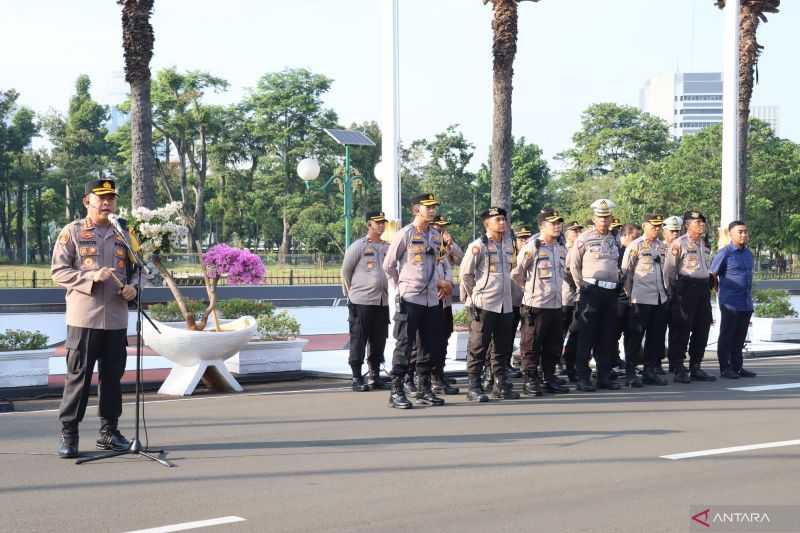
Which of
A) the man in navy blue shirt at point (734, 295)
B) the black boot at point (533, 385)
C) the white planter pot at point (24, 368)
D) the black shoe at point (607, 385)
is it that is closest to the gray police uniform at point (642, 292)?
the black shoe at point (607, 385)

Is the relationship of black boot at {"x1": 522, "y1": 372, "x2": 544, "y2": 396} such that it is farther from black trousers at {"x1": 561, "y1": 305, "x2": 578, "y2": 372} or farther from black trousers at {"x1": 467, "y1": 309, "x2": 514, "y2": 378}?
black trousers at {"x1": 561, "y1": 305, "x2": 578, "y2": 372}

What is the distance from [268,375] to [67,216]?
6541cm

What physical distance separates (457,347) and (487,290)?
173 inches

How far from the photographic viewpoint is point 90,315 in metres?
8.10

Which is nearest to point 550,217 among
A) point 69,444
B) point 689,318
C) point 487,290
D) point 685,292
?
point 487,290

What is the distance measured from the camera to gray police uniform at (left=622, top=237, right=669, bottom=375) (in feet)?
42.5

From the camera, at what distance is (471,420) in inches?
393

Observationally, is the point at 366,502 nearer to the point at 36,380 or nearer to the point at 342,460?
the point at 342,460

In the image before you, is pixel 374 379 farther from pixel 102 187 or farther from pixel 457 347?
pixel 102 187

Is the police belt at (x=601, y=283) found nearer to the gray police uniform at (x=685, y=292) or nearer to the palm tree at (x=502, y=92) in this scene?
the gray police uniform at (x=685, y=292)

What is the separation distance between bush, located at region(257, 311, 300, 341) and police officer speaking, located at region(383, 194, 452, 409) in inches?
139

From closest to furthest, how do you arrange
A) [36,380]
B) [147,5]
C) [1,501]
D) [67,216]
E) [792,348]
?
[1,501]
[36,380]
[792,348]
[147,5]
[67,216]

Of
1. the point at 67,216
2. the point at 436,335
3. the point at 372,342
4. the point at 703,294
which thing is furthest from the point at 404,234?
the point at 67,216

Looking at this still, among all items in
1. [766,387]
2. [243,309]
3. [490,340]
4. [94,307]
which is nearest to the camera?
[94,307]
